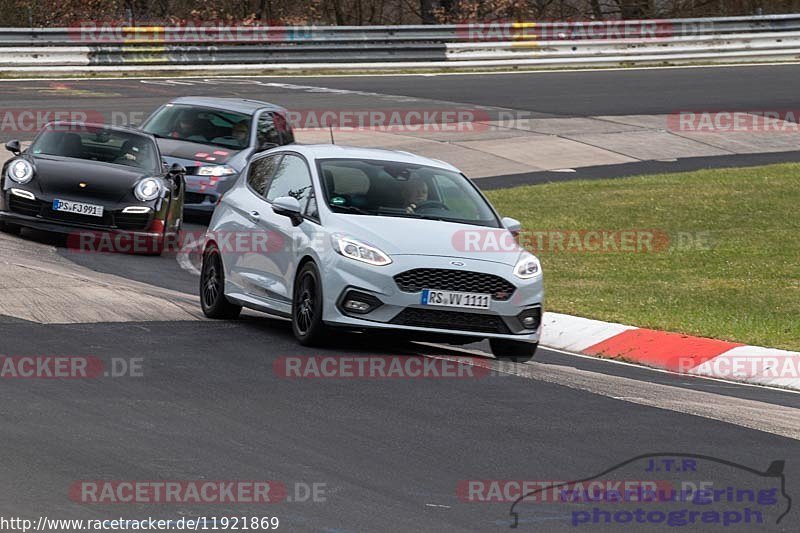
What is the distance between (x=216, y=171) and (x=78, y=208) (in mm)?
3525

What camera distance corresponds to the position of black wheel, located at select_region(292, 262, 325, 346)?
10961mm

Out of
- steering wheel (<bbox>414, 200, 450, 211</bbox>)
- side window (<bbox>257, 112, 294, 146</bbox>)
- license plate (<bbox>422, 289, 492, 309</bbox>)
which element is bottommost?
side window (<bbox>257, 112, 294, 146</bbox>)

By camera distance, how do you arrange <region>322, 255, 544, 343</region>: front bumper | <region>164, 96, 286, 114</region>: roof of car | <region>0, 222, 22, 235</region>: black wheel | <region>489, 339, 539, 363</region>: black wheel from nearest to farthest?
<region>322, 255, 544, 343</region>: front bumper < <region>489, 339, 539, 363</region>: black wheel < <region>0, 222, 22, 235</region>: black wheel < <region>164, 96, 286, 114</region>: roof of car

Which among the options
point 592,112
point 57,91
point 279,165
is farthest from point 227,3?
point 279,165

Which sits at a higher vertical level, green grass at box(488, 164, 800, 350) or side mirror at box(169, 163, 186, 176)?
side mirror at box(169, 163, 186, 176)

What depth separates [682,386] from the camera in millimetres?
10938

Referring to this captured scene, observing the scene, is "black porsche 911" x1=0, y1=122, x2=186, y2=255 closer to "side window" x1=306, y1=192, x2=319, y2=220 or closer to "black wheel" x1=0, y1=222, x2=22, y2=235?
"black wheel" x1=0, y1=222, x2=22, y2=235

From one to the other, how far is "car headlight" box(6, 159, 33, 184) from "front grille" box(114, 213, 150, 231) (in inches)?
44.1

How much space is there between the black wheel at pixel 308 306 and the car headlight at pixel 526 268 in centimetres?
154

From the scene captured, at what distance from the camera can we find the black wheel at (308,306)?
1096 centimetres

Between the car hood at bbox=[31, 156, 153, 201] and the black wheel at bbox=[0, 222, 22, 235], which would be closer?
the car hood at bbox=[31, 156, 153, 201]

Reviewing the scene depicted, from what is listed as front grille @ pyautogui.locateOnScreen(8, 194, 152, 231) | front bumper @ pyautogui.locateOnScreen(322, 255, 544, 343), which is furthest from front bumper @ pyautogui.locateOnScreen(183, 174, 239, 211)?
front bumper @ pyautogui.locateOnScreen(322, 255, 544, 343)

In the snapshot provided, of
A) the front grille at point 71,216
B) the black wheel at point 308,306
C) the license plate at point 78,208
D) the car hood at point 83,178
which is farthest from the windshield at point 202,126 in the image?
the black wheel at point 308,306

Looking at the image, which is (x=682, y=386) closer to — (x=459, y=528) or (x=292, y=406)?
(x=292, y=406)
